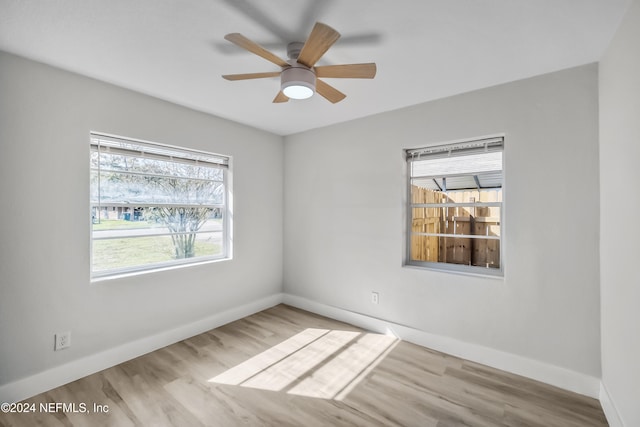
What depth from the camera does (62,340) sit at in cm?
224

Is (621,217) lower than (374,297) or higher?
higher

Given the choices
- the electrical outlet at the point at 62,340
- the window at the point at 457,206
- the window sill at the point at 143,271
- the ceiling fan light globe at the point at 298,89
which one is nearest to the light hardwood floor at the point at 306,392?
the electrical outlet at the point at 62,340

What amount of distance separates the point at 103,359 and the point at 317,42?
9.70 feet

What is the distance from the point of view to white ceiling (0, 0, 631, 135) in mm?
1549

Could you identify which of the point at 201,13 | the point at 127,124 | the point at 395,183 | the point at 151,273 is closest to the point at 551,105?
the point at 395,183

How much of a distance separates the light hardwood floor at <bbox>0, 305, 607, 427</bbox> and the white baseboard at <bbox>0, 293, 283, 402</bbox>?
0.20 ft

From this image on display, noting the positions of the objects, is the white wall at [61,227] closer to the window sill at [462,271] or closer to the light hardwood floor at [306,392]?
the light hardwood floor at [306,392]

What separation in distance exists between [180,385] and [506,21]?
331cm

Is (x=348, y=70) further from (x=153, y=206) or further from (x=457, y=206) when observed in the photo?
(x=153, y=206)

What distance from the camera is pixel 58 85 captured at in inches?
87.4

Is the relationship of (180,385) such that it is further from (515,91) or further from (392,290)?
(515,91)

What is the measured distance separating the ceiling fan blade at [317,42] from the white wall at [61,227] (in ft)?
5.92

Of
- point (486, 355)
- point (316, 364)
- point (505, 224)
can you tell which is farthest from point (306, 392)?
point (505, 224)

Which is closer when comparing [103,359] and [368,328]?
[103,359]
